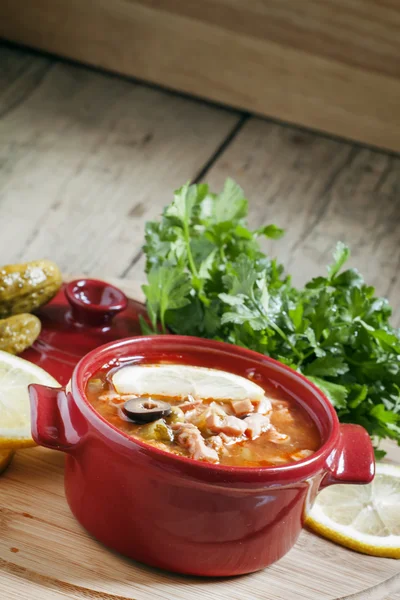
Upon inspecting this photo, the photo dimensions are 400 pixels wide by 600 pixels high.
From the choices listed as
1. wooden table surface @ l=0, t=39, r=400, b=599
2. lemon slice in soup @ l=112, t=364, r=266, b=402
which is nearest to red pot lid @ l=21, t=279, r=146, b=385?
lemon slice in soup @ l=112, t=364, r=266, b=402

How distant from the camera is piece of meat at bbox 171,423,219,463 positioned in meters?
1.23

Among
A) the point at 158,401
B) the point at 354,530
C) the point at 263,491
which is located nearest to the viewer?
the point at 263,491

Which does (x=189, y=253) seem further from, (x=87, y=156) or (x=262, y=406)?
(x=87, y=156)

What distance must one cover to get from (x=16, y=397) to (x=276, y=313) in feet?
1.61

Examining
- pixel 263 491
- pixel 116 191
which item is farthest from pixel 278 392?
pixel 116 191

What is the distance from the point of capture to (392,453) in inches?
67.5

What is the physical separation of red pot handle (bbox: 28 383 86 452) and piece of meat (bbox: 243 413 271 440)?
232 millimetres

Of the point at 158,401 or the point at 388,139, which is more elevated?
the point at 158,401

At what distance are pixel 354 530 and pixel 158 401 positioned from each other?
378 mm

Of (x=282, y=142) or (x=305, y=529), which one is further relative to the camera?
(x=282, y=142)

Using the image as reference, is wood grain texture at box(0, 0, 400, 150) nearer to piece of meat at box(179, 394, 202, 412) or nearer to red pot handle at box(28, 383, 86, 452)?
piece of meat at box(179, 394, 202, 412)

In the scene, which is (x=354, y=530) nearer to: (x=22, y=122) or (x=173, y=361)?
(x=173, y=361)

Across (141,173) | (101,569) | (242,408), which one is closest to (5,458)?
(101,569)

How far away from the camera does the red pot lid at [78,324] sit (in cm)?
169
